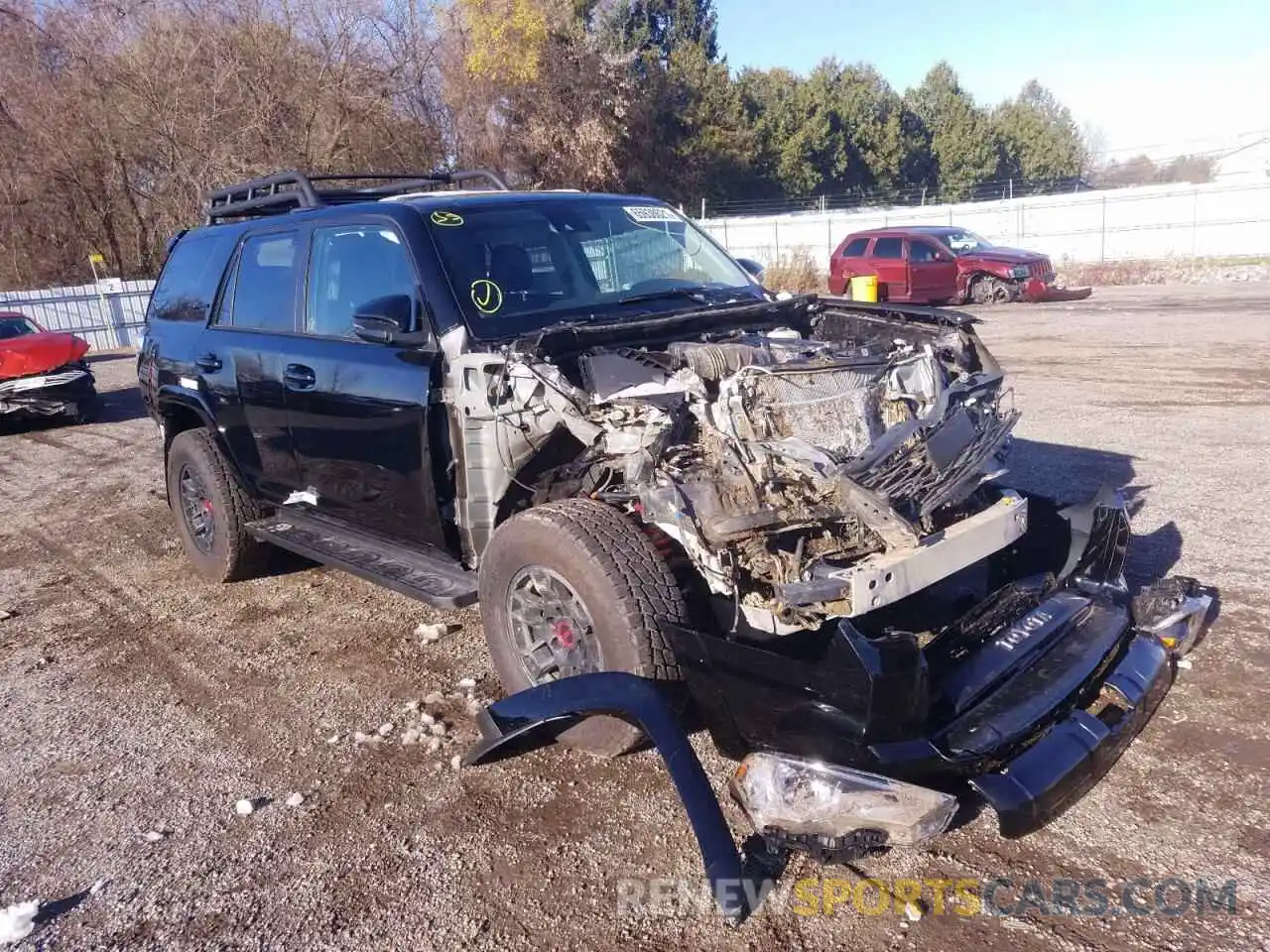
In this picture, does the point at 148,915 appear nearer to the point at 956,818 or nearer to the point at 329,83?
the point at 956,818

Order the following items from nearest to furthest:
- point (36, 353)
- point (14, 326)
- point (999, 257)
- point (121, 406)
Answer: point (36, 353) → point (14, 326) → point (121, 406) → point (999, 257)

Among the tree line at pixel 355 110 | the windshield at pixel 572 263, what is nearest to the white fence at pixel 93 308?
the tree line at pixel 355 110

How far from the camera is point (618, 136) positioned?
33250 millimetres

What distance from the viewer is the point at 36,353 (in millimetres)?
11664

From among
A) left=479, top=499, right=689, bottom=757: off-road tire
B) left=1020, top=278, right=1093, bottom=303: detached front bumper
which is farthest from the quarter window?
left=479, top=499, right=689, bottom=757: off-road tire

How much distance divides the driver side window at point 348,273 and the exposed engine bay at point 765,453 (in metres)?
0.72

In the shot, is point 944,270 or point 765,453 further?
point 944,270

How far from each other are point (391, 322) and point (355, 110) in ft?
87.3

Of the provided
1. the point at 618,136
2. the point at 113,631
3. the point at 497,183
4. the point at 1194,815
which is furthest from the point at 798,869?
the point at 618,136

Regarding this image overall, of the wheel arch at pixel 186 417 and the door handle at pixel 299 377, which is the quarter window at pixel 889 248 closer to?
the wheel arch at pixel 186 417

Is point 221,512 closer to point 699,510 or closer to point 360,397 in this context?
point 360,397

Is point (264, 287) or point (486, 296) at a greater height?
point (264, 287)

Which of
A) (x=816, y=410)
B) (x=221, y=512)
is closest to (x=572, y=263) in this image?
(x=816, y=410)

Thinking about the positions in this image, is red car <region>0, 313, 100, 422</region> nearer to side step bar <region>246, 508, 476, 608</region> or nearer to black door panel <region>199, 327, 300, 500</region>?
black door panel <region>199, 327, 300, 500</region>
